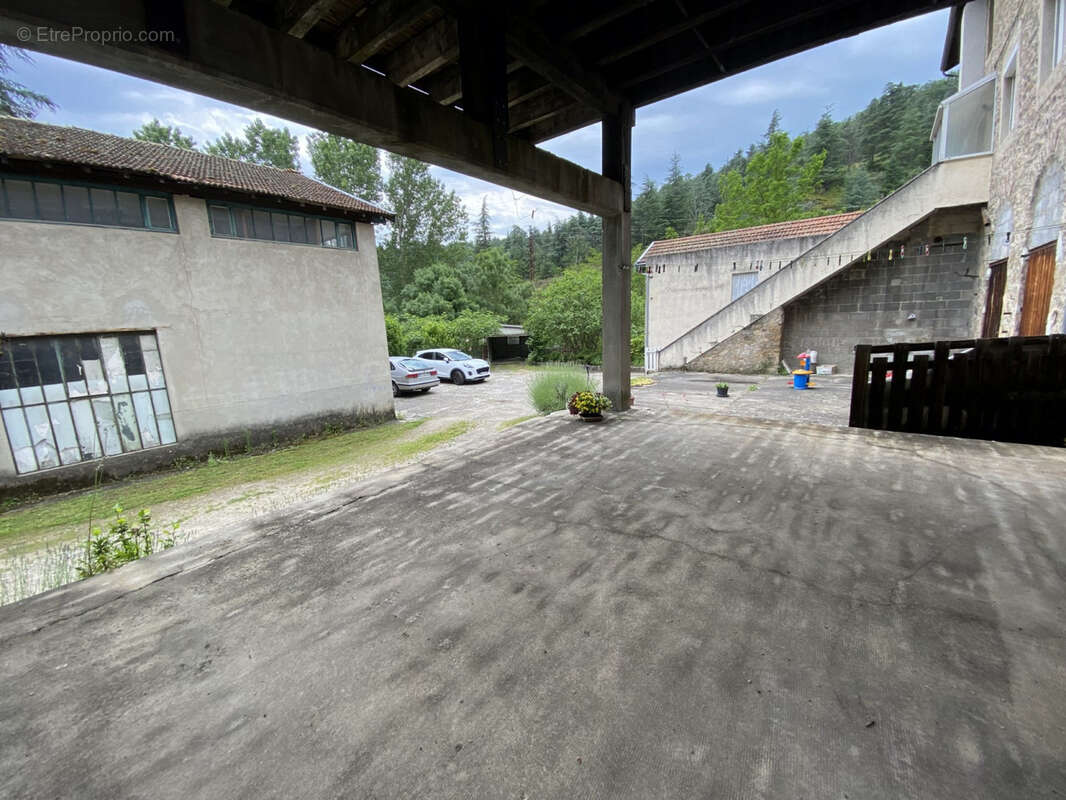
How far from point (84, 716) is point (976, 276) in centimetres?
1542

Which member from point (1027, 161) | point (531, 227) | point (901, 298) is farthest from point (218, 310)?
point (531, 227)

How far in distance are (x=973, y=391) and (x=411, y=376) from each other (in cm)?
1429

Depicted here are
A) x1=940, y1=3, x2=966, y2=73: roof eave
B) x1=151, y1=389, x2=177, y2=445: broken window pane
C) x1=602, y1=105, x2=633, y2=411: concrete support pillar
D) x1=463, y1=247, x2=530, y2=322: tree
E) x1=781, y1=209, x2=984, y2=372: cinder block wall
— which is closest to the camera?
x1=602, y1=105, x2=633, y2=411: concrete support pillar

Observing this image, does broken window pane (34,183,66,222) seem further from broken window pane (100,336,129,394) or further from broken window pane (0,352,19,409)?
broken window pane (0,352,19,409)

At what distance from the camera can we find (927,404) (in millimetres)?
4359

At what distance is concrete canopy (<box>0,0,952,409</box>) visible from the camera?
2.09 m

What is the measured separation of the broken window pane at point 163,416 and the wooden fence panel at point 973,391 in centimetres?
1141

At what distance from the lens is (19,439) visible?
7.00m

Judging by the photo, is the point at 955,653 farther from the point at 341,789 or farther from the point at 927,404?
the point at 927,404

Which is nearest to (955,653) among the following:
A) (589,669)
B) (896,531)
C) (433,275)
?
(896,531)

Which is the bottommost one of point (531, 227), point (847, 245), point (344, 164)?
point (847, 245)

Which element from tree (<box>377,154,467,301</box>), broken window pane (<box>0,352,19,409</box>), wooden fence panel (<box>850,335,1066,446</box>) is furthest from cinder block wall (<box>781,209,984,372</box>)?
tree (<box>377,154,467,301</box>)

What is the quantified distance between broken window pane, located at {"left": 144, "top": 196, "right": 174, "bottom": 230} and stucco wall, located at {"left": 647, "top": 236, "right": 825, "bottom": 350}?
14.2 metres

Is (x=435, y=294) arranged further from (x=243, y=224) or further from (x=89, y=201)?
(x=89, y=201)
